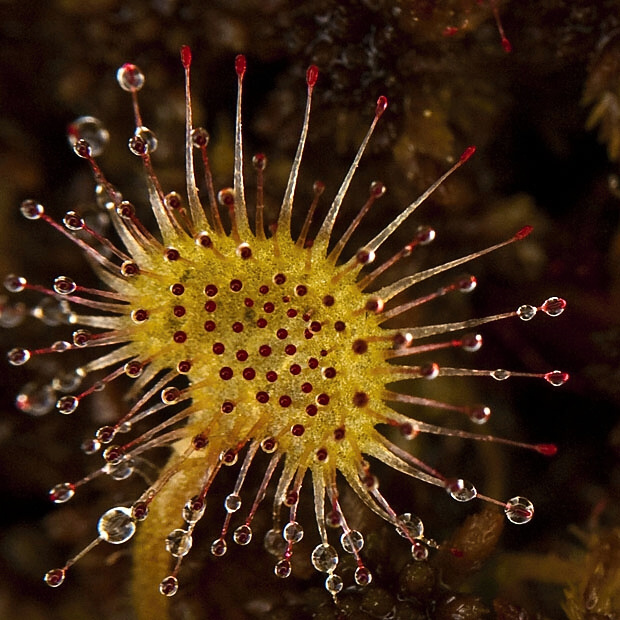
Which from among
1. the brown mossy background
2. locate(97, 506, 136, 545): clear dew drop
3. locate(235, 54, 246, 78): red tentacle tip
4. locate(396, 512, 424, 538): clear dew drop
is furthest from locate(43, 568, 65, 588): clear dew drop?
locate(235, 54, 246, 78): red tentacle tip

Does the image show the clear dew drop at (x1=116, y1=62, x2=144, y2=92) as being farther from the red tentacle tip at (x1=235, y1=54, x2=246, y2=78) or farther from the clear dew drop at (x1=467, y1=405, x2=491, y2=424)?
the clear dew drop at (x1=467, y1=405, x2=491, y2=424)

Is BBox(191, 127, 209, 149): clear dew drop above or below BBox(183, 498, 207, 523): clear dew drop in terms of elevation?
above


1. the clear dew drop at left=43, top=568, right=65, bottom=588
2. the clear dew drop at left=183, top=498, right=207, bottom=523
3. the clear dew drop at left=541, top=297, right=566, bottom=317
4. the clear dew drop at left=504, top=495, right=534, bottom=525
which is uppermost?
the clear dew drop at left=541, top=297, right=566, bottom=317

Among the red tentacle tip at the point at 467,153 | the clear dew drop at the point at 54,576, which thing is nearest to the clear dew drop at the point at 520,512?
the red tentacle tip at the point at 467,153

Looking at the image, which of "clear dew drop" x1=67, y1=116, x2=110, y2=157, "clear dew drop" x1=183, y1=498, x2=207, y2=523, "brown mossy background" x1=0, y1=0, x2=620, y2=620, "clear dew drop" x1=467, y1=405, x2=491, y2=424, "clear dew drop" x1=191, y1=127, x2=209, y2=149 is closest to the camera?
"clear dew drop" x1=467, y1=405, x2=491, y2=424

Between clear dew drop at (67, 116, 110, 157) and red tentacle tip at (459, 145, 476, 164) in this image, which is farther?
clear dew drop at (67, 116, 110, 157)

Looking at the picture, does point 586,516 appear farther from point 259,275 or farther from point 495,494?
point 259,275

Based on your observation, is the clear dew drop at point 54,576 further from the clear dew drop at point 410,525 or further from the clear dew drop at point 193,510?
the clear dew drop at point 410,525
